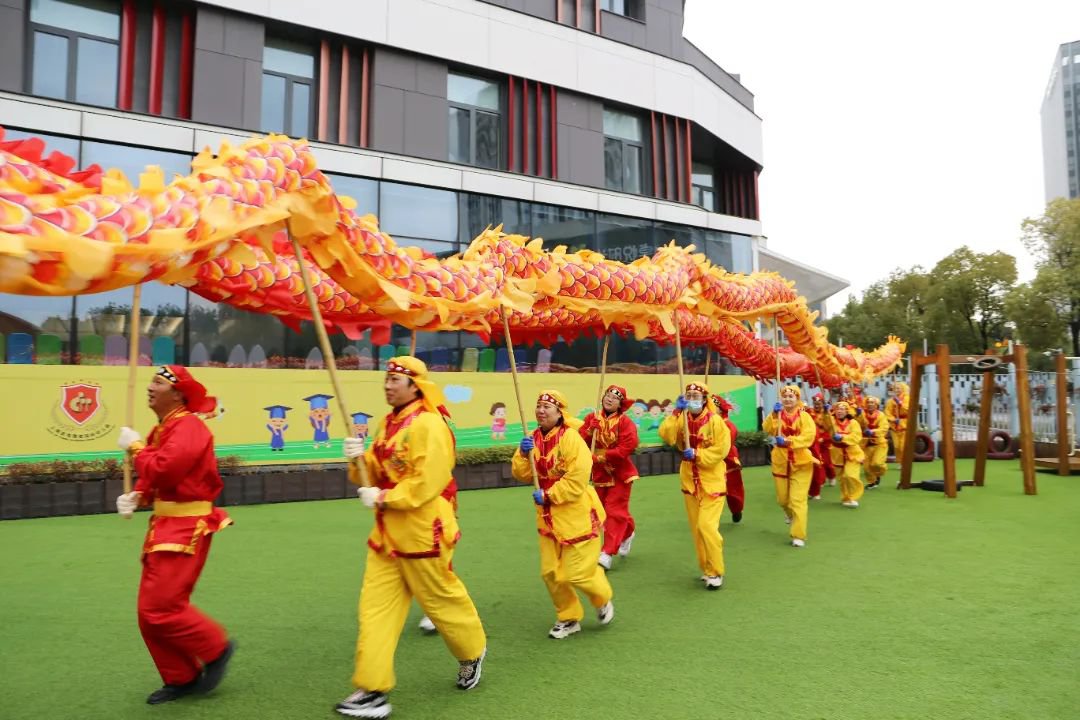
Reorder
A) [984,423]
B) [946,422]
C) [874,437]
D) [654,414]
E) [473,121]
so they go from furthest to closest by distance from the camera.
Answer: [654,414]
[473,121]
[984,423]
[874,437]
[946,422]

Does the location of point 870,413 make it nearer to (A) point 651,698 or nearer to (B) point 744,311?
(B) point 744,311

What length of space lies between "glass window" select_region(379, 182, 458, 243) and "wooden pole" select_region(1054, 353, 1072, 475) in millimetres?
10692

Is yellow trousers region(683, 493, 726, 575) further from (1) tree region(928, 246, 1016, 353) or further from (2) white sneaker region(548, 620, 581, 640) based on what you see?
(1) tree region(928, 246, 1016, 353)

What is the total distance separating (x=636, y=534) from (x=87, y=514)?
6815mm

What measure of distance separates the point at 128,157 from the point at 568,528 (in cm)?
995

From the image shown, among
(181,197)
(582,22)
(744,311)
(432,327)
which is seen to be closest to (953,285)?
(582,22)

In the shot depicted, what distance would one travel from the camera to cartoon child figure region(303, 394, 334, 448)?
38.6ft

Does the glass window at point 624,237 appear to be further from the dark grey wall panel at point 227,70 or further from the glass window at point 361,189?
the dark grey wall panel at point 227,70

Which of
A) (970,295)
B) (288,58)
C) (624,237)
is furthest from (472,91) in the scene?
(970,295)

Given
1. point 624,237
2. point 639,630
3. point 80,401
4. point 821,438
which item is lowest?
point 639,630

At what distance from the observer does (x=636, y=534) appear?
8016 mm

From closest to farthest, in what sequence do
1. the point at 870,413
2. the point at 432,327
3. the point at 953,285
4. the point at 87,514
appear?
1. the point at 432,327
2. the point at 87,514
3. the point at 870,413
4. the point at 953,285

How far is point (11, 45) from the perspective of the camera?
35.4 feet

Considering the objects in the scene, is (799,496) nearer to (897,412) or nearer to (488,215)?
Answer: (897,412)
